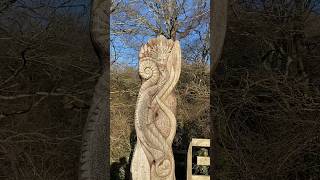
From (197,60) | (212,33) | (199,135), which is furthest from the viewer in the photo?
(197,60)

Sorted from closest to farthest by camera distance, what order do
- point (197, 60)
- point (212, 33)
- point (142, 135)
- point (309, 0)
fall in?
point (142, 135), point (309, 0), point (212, 33), point (197, 60)

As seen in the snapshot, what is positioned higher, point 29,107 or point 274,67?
point 274,67

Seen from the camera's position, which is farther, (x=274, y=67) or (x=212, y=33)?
(x=212, y=33)

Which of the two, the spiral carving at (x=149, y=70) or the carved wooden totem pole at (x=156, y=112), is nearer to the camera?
the carved wooden totem pole at (x=156, y=112)

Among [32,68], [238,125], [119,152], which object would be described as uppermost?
[32,68]

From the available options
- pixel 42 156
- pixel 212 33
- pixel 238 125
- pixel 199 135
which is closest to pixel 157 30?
pixel 212 33

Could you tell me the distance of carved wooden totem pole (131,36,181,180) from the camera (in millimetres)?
3393

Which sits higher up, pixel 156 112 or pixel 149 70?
pixel 149 70

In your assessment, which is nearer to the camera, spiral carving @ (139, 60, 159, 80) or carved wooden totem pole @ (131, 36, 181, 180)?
carved wooden totem pole @ (131, 36, 181, 180)

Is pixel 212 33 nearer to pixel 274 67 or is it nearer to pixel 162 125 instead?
pixel 274 67

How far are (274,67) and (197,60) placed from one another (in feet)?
7.36

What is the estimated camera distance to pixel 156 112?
3479 millimetres

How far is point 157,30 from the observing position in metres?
8.02

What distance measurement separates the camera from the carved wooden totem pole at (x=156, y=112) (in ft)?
11.1
